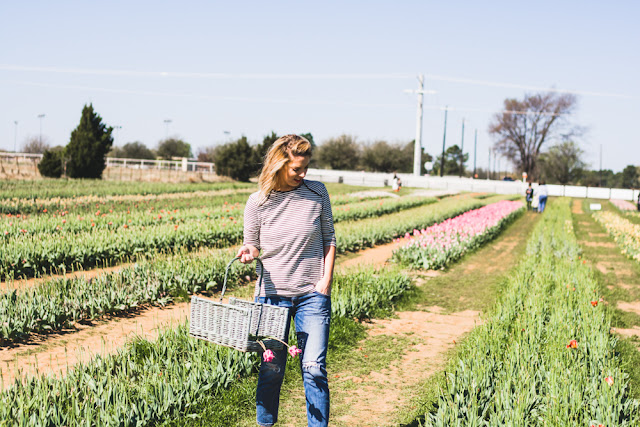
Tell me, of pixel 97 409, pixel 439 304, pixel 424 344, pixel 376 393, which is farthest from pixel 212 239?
pixel 97 409

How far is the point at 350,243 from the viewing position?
49.0 feet

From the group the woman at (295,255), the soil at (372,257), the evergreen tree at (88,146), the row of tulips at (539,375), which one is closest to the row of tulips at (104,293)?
the soil at (372,257)

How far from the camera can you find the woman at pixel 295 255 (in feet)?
11.8

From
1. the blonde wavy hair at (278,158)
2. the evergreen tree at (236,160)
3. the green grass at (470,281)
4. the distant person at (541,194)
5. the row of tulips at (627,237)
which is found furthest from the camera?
the evergreen tree at (236,160)

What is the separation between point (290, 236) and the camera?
371cm

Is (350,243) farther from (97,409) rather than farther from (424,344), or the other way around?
(97,409)

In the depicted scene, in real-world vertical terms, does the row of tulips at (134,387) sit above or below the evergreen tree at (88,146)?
below

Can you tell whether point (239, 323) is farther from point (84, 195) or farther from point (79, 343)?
point (84, 195)

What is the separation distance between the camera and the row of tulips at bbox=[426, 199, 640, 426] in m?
3.92

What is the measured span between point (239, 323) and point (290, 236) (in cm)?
64

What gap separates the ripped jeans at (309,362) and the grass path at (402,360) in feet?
2.85

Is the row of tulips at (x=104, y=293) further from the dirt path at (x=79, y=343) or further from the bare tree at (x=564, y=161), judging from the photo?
the bare tree at (x=564, y=161)

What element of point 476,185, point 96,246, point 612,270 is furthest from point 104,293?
point 476,185

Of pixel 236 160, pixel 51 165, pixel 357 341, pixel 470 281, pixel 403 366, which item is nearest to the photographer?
pixel 403 366
